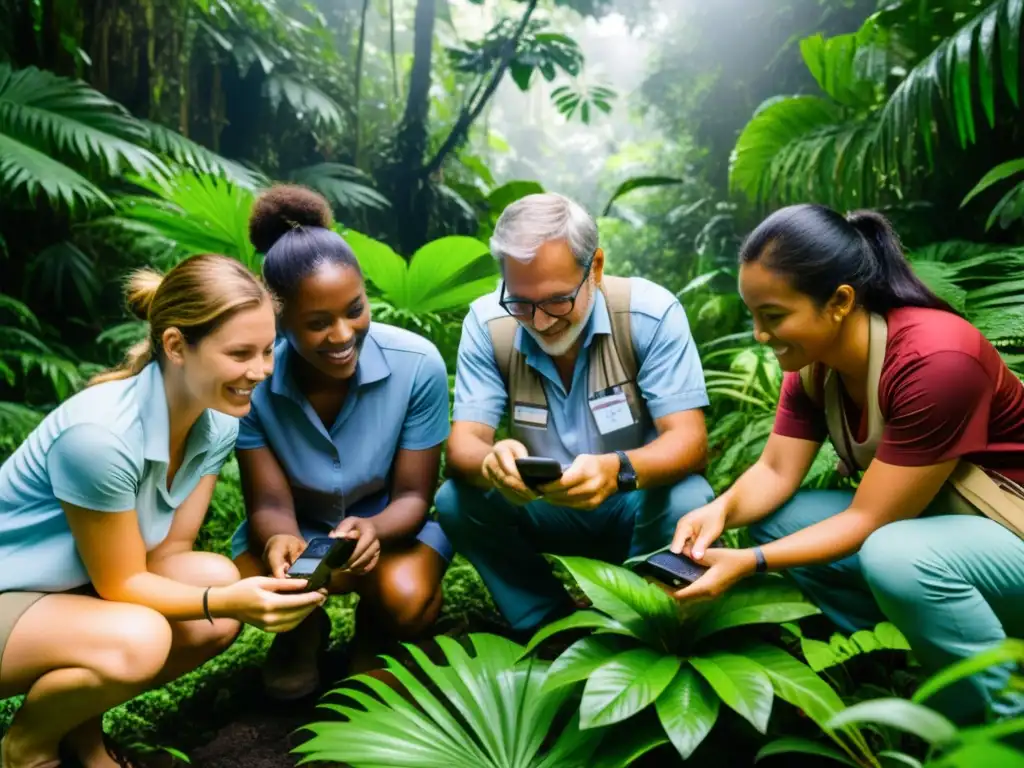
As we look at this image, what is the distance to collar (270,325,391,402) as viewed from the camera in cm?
203

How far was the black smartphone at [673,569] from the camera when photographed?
158 centimetres

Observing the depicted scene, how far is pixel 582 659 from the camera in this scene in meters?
1.54

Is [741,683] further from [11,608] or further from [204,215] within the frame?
[204,215]

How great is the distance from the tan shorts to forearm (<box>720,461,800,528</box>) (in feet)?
5.25

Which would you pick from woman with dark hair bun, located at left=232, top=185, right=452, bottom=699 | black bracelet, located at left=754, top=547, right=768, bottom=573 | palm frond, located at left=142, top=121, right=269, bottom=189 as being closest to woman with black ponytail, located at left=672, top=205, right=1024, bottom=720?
black bracelet, located at left=754, top=547, right=768, bottom=573

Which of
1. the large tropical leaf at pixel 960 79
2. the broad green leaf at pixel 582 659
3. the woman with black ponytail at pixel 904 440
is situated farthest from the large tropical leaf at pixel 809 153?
the broad green leaf at pixel 582 659

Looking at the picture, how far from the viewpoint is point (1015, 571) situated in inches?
57.7

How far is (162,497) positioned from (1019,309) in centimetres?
268

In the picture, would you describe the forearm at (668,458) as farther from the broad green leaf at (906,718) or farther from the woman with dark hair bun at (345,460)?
the broad green leaf at (906,718)

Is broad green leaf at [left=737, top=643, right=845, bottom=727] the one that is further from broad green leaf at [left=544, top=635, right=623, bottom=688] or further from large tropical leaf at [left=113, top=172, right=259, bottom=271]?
large tropical leaf at [left=113, top=172, right=259, bottom=271]

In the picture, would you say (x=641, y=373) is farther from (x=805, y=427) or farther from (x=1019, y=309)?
(x=1019, y=309)

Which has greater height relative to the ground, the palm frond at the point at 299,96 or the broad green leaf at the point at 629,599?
the palm frond at the point at 299,96

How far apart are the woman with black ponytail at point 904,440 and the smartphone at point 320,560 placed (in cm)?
80

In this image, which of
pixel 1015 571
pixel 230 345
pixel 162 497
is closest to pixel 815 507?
pixel 1015 571
